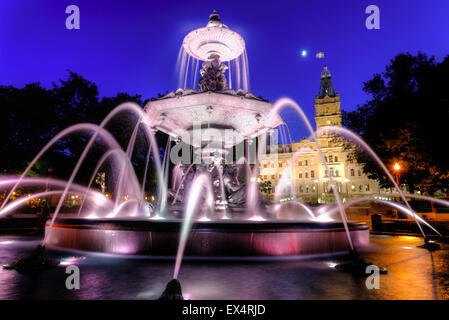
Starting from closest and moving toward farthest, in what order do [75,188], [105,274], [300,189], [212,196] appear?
1. [105,274]
2. [212,196]
3. [75,188]
4. [300,189]

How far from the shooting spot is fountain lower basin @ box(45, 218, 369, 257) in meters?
6.24

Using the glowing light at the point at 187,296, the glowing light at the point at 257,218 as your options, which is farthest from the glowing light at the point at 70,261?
the glowing light at the point at 257,218

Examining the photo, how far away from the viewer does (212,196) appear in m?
10.2

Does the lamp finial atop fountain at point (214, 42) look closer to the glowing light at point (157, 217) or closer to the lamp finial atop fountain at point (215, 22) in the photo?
the lamp finial atop fountain at point (215, 22)

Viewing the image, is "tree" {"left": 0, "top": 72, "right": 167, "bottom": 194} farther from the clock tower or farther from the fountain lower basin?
the clock tower

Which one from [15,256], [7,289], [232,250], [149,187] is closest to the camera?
[7,289]

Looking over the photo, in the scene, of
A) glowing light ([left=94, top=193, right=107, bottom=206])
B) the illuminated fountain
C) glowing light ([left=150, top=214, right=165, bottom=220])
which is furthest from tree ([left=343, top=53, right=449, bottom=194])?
glowing light ([left=94, top=193, right=107, bottom=206])

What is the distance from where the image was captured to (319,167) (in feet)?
298

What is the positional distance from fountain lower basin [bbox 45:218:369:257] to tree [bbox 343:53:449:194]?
67.0ft

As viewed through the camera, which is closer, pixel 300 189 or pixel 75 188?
pixel 75 188

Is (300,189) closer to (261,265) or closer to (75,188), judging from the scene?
(75,188)
